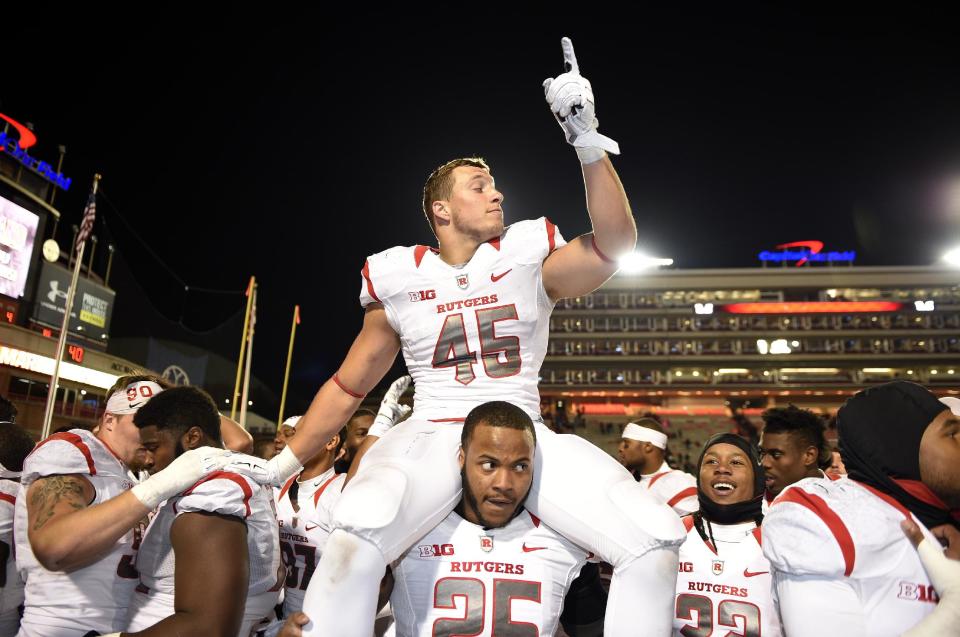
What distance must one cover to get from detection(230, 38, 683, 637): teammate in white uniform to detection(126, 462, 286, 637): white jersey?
253 mm

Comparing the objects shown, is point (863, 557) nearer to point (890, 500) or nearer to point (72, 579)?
point (890, 500)

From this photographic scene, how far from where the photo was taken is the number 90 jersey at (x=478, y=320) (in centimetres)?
338

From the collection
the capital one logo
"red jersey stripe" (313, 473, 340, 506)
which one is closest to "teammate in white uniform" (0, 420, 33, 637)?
"red jersey stripe" (313, 473, 340, 506)

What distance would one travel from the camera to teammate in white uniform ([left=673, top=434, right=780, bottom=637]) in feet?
13.1

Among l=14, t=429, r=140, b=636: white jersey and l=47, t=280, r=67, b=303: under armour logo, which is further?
l=47, t=280, r=67, b=303: under armour logo

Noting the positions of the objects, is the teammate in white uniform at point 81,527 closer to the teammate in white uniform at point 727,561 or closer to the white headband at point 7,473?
the white headband at point 7,473

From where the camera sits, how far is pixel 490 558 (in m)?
3.20

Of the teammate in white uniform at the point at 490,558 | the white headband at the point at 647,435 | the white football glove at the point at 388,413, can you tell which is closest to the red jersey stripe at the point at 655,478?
the white headband at the point at 647,435

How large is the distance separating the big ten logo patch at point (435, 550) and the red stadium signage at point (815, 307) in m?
69.3

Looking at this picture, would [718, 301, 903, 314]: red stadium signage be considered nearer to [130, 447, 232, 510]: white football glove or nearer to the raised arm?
the raised arm

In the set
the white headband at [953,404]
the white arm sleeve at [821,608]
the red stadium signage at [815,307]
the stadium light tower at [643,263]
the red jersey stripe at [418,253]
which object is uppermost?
the stadium light tower at [643,263]

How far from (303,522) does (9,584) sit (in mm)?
2157

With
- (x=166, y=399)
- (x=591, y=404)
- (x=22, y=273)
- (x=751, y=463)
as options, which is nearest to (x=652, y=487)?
(x=751, y=463)

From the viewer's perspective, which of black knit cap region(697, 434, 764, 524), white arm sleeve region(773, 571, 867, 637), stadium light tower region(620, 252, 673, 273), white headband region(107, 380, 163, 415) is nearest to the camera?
white arm sleeve region(773, 571, 867, 637)
